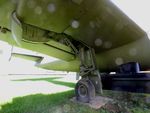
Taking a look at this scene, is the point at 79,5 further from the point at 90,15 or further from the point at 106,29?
the point at 106,29

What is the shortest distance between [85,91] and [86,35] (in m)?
1.16

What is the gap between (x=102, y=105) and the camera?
2.65 m

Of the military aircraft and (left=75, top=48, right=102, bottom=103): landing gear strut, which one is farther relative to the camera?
(left=75, top=48, right=102, bottom=103): landing gear strut

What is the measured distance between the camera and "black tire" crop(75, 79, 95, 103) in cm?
274

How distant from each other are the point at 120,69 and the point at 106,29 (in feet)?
4.98

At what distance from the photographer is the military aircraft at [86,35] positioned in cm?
191

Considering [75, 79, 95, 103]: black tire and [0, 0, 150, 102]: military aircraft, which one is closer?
[0, 0, 150, 102]: military aircraft

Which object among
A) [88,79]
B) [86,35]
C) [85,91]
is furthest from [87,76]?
[86,35]

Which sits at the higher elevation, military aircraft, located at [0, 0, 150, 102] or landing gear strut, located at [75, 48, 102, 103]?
military aircraft, located at [0, 0, 150, 102]

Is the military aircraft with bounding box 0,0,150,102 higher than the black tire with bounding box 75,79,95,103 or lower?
higher

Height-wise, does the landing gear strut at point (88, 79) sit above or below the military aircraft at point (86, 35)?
below

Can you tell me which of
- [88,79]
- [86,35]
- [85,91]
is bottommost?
[85,91]

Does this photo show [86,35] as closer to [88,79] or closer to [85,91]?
[88,79]

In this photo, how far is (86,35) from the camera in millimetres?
2611
